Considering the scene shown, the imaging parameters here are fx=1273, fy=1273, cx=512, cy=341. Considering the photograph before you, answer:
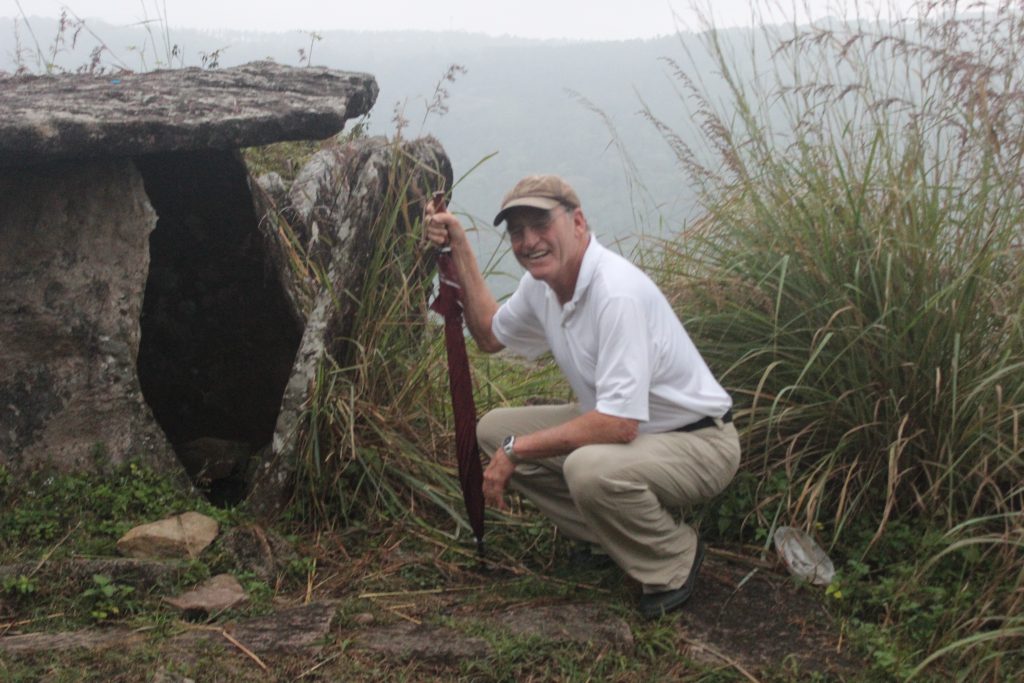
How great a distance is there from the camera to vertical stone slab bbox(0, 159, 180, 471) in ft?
17.2

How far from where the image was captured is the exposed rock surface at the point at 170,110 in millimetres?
4941

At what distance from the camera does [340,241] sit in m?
5.52

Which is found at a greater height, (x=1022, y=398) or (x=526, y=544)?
(x=1022, y=398)

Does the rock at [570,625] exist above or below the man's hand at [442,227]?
below

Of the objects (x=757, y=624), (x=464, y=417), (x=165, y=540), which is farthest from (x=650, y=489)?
(x=165, y=540)

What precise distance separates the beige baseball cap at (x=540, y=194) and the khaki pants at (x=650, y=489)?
32.9 inches

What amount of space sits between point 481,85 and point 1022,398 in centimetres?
3542

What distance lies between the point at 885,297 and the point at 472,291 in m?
1.57

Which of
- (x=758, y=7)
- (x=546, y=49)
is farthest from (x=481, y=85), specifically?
(x=758, y=7)

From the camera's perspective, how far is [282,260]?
5.93 meters

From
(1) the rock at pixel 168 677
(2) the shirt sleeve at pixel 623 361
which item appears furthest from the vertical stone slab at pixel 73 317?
(2) the shirt sleeve at pixel 623 361

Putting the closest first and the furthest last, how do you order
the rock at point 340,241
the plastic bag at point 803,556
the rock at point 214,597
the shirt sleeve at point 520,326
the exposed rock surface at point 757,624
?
the exposed rock surface at point 757,624
the rock at point 214,597
the plastic bag at point 803,556
the shirt sleeve at point 520,326
the rock at point 340,241

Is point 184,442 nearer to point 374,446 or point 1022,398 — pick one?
point 374,446

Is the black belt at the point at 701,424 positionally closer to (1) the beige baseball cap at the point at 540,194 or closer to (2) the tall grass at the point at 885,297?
(2) the tall grass at the point at 885,297
